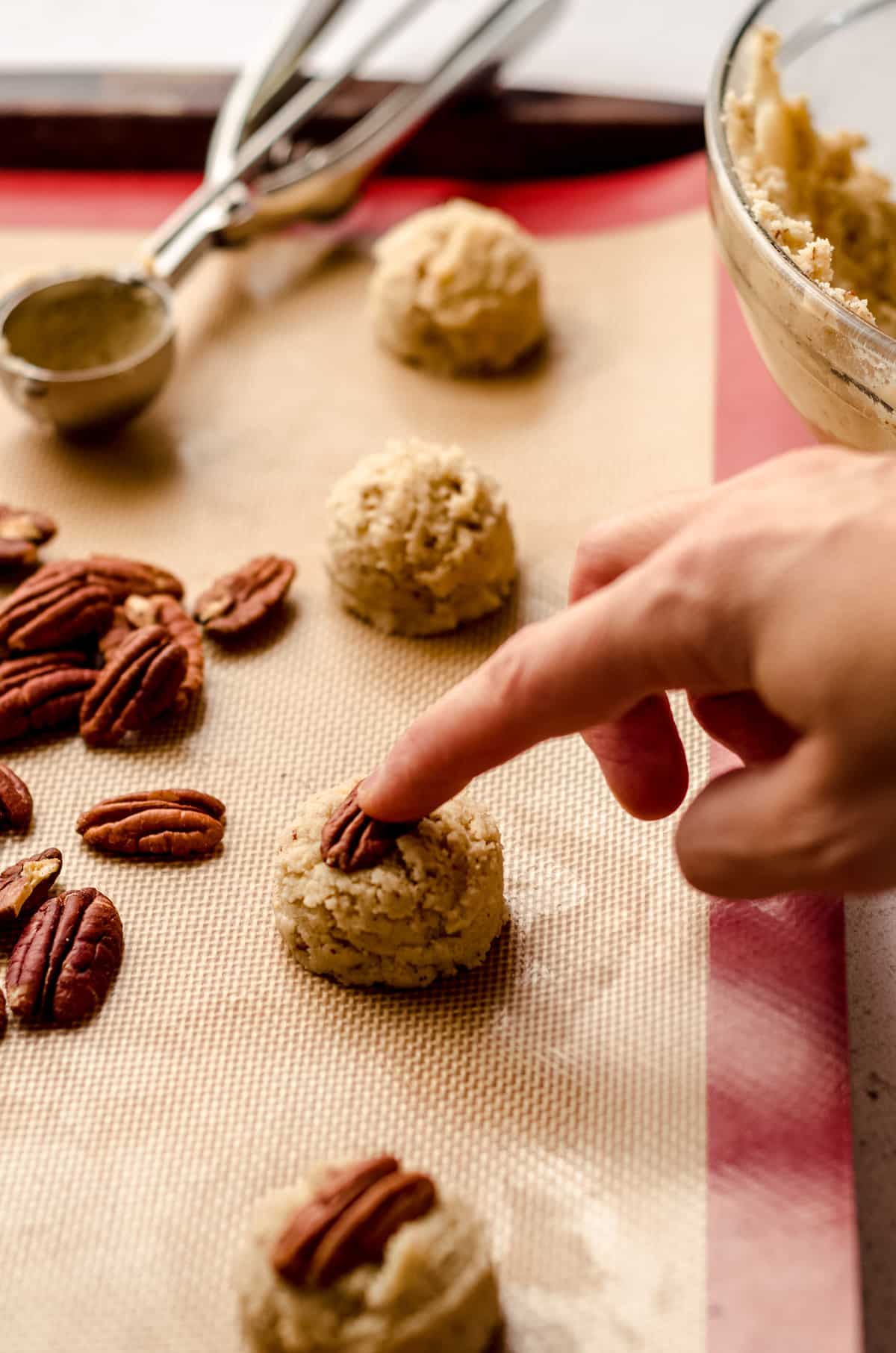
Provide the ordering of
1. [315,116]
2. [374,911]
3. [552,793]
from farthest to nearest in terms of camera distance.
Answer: [315,116] < [552,793] < [374,911]

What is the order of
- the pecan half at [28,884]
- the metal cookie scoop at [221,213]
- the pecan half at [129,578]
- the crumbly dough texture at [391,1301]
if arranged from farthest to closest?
the metal cookie scoop at [221,213]
the pecan half at [129,578]
the pecan half at [28,884]
the crumbly dough texture at [391,1301]

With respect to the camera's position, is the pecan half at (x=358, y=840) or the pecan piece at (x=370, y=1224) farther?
the pecan half at (x=358, y=840)

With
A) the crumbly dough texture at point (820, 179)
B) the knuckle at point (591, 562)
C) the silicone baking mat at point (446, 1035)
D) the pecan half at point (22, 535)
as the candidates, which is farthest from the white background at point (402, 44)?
the knuckle at point (591, 562)

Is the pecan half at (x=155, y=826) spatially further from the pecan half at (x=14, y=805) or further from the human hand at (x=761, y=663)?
the human hand at (x=761, y=663)

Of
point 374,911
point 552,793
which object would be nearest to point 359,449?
point 552,793

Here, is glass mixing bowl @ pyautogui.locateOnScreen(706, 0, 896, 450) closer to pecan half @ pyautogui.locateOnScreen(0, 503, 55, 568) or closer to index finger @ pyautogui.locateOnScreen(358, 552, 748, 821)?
index finger @ pyautogui.locateOnScreen(358, 552, 748, 821)

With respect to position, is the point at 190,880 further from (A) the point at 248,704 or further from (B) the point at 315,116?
(B) the point at 315,116

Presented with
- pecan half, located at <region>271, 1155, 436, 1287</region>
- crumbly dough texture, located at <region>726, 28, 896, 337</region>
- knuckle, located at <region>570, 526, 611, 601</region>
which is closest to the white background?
crumbly dough texture, located at <region>726, 28, 896, 337</region>

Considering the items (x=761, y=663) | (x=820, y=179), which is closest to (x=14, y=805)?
(x=761, y=663)
